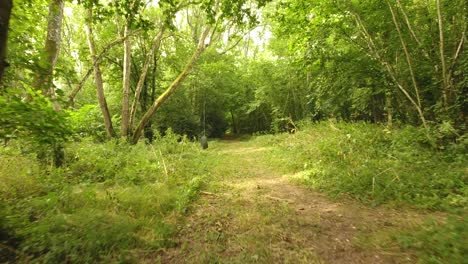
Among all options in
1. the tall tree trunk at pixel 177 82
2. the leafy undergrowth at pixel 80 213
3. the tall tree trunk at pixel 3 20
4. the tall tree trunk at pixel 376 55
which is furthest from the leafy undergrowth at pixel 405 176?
the tall tree trunk at pixel 177 82

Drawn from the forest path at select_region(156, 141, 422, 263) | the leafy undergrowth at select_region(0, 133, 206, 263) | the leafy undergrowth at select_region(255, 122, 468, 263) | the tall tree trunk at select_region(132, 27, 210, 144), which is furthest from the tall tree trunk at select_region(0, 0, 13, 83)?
the tall tree trunk at select_region(132, 27, 210, 144)

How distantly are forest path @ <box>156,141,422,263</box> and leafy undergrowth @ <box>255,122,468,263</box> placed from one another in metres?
0.31

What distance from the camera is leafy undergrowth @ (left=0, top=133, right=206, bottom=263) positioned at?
2359 mm

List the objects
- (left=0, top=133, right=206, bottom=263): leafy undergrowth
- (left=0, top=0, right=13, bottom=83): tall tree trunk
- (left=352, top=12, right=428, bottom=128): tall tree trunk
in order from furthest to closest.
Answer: (left=352, top=12, right=428, bottom=128): tall tree trunk, (left=0, top=133, right=206, bottom=263): leafy undergrowth, (left=0, top=0, right=13, bottom=83): tall tree trunk

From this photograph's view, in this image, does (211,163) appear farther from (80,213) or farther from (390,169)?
(80,213)

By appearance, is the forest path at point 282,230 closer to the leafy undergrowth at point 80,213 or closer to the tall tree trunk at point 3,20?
the leafy undergrowth at point 80,213

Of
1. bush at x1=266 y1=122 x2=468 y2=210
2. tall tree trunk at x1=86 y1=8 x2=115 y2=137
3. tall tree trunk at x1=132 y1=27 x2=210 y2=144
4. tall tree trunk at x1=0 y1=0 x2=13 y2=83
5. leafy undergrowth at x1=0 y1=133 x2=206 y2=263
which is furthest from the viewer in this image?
tall tree trunk at x1=132 y1=27 x2=210 y2=144

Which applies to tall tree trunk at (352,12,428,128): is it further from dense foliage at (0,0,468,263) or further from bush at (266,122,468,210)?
bush at (266,122,468,210)

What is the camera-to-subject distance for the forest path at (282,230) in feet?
8.46

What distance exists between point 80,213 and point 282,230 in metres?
2.48

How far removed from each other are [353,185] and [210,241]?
9.60ft

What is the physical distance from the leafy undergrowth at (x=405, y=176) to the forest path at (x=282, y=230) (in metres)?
0.31

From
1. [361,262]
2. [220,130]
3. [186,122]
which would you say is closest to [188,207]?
[361,262]

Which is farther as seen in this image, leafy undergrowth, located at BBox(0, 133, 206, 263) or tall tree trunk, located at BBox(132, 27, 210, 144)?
tall tree trunk, located at BBox(132, 27, 210, 144)
